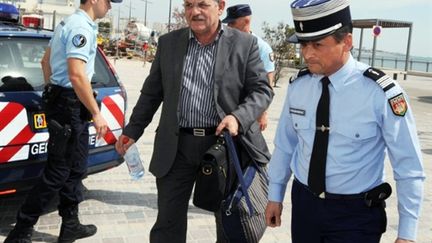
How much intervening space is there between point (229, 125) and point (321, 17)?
82 cm

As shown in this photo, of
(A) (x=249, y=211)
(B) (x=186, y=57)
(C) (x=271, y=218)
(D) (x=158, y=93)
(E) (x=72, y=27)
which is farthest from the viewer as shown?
(E) (x=72, y=27)

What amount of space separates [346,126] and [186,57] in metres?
1.17

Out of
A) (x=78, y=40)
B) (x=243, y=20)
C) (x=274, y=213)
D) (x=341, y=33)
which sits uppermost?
(x=243, y=20)

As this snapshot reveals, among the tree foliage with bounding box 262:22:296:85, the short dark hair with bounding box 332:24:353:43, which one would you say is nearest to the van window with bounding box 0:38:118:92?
the short dark hair with bounding box 332:24:353:43

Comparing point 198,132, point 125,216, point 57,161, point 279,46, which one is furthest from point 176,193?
point 279,46

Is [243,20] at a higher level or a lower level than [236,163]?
higher

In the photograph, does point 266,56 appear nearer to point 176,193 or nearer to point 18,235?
point 176,193

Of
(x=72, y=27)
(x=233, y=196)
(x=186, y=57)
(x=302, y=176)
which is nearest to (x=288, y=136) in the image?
(x=302, y=176)

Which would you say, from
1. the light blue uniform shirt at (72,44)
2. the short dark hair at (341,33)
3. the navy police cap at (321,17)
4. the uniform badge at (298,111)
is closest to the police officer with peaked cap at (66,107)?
the light blue uniform shirt at (72,44)

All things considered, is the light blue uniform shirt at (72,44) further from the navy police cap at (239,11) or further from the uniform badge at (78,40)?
the navy police cap at (239,11)

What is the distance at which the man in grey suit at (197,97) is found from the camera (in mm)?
2758

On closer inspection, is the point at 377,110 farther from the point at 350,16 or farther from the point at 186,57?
the point at 186,57

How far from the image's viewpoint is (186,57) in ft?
9.27

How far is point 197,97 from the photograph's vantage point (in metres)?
2.79
